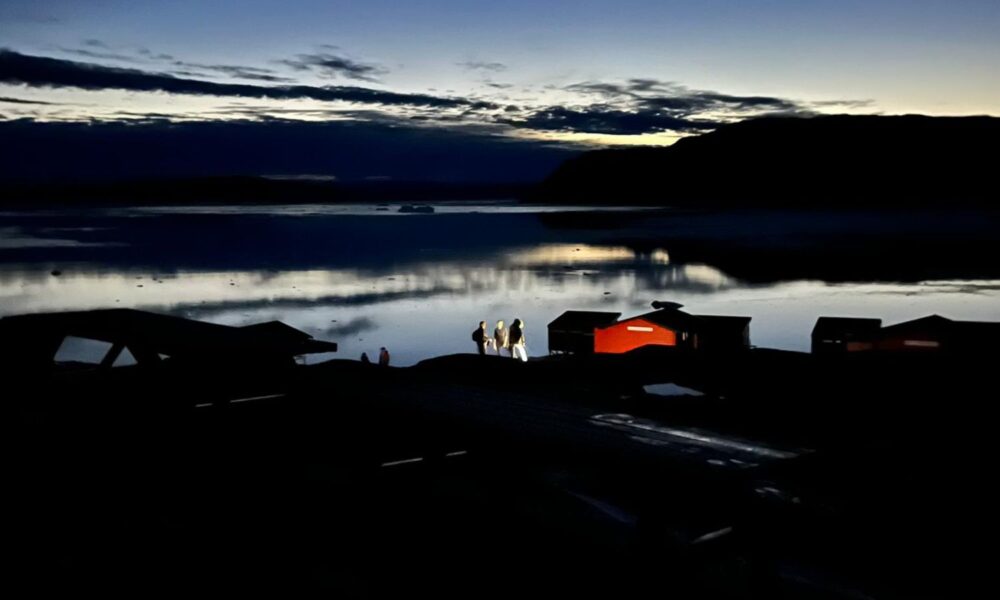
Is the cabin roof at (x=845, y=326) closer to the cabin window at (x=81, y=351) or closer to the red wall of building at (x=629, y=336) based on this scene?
the red wall of building at (x=629, y=336)

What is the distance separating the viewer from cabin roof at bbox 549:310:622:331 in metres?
39.3

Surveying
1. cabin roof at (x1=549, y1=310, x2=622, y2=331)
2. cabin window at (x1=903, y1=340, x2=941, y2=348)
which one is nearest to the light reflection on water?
cabin roof at (x1=549, y1=310, x2=622, y2=331)

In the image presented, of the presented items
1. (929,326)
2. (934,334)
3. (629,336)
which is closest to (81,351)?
(629,336)

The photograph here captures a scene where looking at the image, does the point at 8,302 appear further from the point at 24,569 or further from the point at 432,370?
the point at 24,569

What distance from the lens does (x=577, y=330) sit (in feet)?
131

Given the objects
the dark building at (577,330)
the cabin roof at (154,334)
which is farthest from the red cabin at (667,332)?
the cabin roof at (154,334)

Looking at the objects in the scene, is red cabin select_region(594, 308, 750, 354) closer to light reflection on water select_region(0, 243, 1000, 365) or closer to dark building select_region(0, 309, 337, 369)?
light reflection on water select_region(0, 243, 1000, 365)

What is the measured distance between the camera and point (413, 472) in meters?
7.80

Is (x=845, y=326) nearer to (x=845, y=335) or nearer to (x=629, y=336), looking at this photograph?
(x=845, y=335)

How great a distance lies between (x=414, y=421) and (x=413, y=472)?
154cm

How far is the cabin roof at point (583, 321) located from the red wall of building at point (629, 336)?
449 mm

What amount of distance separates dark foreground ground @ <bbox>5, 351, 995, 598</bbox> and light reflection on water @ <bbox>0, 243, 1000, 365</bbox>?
3731cm

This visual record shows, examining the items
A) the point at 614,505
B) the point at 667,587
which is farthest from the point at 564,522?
the point at 667,587

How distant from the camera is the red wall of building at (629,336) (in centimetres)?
3797
